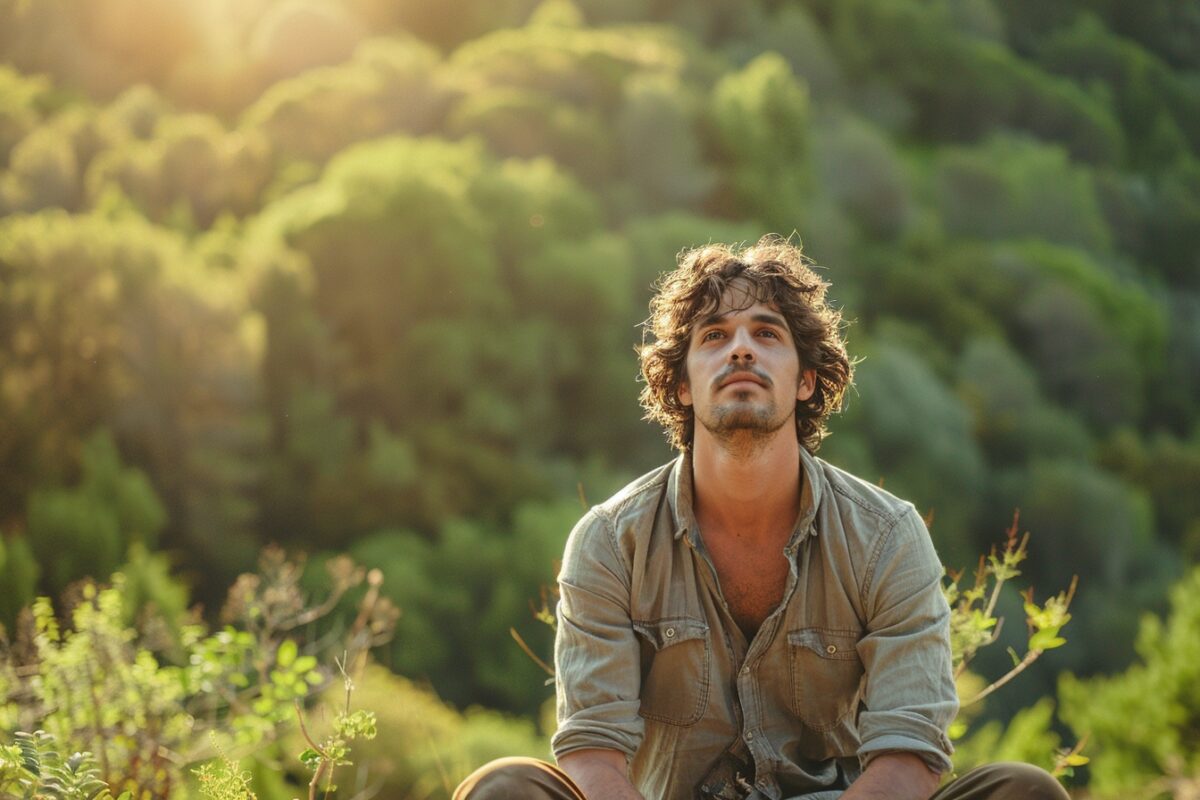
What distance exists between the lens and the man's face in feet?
9.21

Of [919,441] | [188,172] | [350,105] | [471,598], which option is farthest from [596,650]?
[350,105]

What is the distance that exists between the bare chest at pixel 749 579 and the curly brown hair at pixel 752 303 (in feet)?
1.09

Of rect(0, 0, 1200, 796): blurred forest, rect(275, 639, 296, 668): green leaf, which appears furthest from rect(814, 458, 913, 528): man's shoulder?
rect(0, 0, 1200, 796): blurred forest

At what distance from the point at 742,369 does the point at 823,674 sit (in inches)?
23.9

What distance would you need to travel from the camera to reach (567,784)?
2.62 meters

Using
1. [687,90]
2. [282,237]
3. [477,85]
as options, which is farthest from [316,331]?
[687,90]

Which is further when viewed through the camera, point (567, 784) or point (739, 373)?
point (739, 373)

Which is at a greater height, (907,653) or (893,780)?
(907,653)

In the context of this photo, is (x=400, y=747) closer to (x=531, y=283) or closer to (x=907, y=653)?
(x=907, y=653)

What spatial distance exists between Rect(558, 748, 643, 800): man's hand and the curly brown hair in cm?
75

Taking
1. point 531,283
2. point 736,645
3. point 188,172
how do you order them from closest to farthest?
point 736,645 < point 531,283 < point 188,172

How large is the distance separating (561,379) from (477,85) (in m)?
7.95

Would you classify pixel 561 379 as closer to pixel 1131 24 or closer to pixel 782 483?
pixel 782 483

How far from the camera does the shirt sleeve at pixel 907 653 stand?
8.62 feet
